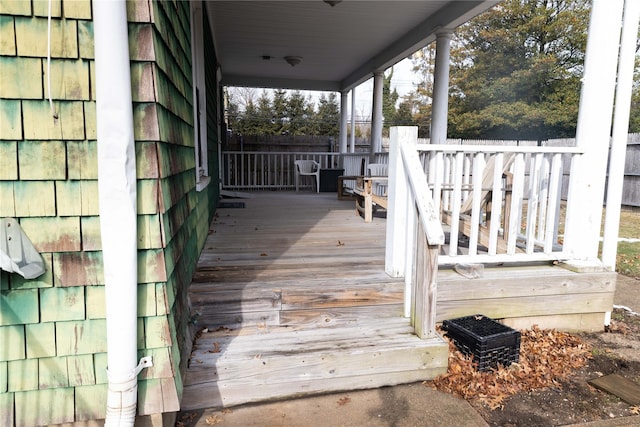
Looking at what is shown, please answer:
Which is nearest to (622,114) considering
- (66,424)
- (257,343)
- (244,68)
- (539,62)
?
(257,343)

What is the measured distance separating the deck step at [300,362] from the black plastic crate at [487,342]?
0.21 meters

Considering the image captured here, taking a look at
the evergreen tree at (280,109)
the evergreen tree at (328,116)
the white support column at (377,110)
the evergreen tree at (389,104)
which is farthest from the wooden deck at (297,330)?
the evergreen tree at (389,104)

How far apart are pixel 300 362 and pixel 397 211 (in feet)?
3.41

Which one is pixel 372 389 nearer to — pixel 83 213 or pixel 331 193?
pixel 83 213

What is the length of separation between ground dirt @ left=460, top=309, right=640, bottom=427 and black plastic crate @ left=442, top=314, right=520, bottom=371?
0.67ft

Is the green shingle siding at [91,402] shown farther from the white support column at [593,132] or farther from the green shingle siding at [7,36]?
the white support column at [593,132]

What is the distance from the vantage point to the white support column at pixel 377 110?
25.1ft

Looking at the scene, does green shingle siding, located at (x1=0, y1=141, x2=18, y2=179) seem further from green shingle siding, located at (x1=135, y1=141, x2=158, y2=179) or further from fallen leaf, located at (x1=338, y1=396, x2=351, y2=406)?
fallen leaf, located at (x1=338, y1=396, x2=351, y2=406)

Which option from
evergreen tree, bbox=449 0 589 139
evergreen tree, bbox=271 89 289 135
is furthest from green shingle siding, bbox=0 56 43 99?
evergreen tree, bbox=271 89 289 135

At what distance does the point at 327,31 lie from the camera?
5.88m

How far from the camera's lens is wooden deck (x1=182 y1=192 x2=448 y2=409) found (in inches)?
75.3

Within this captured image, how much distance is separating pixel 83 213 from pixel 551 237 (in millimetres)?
2718

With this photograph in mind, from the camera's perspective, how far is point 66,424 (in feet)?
5.14

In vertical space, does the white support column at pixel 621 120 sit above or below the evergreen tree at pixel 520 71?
below
